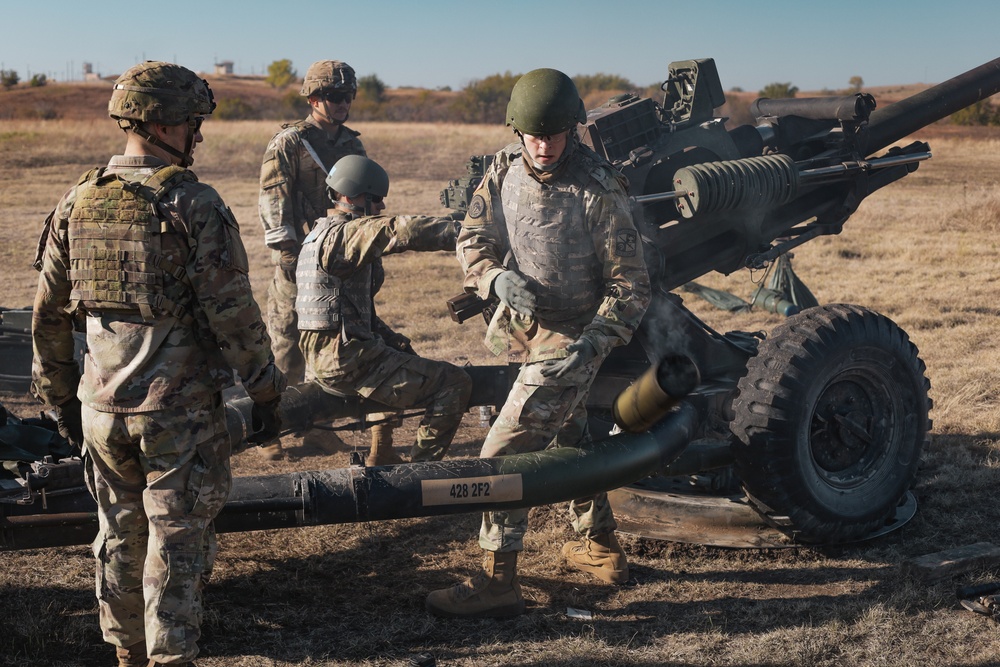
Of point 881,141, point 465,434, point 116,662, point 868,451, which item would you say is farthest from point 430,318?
point 116,662

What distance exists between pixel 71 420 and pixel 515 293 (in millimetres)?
1739

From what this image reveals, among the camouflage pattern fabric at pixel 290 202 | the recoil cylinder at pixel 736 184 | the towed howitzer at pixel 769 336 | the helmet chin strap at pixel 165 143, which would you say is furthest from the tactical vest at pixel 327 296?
the helmet chin strap at pixel 165 143

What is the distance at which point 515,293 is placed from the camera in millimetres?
4359

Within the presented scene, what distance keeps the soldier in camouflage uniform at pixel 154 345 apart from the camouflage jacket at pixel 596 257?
4.31 ft

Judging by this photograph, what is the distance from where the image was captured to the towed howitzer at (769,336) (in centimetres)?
489

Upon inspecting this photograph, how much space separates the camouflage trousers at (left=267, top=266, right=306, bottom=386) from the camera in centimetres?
668

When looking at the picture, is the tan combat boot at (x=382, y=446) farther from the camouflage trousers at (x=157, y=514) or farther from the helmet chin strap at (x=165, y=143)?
the helmet chin strap at (x=165, y=143)

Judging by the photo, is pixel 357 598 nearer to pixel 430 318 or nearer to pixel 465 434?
pixel 465 434

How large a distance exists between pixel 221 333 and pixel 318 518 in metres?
1.04

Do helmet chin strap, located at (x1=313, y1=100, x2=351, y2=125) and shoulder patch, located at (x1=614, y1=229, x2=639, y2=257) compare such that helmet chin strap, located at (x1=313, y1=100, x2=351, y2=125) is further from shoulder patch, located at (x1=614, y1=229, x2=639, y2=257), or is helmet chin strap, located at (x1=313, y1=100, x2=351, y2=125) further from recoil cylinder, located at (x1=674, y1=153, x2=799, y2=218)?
shoulder patch, located at (x1=614, y1=229, x2=639, y2=257)

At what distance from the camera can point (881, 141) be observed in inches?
274

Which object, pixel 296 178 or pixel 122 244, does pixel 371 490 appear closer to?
pixel 122 244

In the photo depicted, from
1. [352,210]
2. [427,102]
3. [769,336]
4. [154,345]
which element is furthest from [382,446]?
[427,102]

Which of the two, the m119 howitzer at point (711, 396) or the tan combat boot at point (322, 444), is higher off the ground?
the m119 howitzer at point (711, 396)
